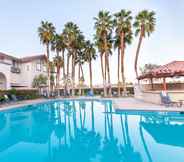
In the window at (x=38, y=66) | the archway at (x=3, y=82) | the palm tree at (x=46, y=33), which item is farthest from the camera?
the window at (x=38, y=66)

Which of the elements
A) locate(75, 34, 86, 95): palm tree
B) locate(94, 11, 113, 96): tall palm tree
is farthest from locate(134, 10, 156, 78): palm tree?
locate(75, 34, 86, 95): palm tree

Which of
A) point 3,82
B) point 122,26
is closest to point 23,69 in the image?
point 3,82

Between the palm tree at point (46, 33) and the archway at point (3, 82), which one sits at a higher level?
the palm tree at point (46, 33)

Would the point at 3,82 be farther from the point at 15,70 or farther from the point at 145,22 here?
the point at 145,22

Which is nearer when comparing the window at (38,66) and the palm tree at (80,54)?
the palm tree at (80,54)

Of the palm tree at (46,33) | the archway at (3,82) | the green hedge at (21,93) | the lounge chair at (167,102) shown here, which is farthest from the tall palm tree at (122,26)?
the archway at (3,82)

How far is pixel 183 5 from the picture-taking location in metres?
25.4

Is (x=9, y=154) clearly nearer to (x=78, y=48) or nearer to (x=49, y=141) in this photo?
(x=49, y=141)

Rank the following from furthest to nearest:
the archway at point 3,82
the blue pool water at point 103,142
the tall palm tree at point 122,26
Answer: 1. the tall palm tree at point 122,26
2. the archway at point 3,82
3. the blue pool water at point 103,142

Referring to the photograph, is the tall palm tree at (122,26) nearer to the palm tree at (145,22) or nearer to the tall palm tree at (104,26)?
the tall palm tree at (104,26)

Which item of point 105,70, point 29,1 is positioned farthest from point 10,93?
point 105,70

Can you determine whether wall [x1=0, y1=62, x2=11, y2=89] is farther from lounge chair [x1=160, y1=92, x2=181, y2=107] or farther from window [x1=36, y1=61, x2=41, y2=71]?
lounge chair [x1=160, y1=92, x2=181, y2=107]

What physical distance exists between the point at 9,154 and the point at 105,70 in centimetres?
3373

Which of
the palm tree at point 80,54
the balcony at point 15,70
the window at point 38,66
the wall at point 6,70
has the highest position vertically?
the palm tree at point 80,54
